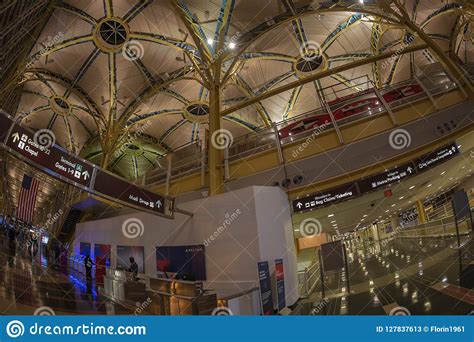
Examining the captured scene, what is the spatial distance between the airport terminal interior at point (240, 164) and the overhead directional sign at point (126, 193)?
4cm

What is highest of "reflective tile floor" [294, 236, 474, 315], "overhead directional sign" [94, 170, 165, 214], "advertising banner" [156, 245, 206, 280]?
"overhead directional sign" [94, 170, 165, 214]

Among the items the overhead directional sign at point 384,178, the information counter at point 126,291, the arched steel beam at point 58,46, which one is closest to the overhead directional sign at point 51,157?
the information counter at point 126,291

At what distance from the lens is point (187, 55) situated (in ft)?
57.6

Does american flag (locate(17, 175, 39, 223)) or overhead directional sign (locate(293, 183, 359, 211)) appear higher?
american flag (locate(17, 175, 39, 223))

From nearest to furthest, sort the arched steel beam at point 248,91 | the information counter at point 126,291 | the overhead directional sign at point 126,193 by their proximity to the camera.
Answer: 1. the overhead directional sign at point 126,193
2. the information counter at point 126,291
3. the arched steel beam at point 248,91

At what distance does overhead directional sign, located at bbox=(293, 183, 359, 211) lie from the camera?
908 cm

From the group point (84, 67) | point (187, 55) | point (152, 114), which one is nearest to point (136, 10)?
point (187, 55)

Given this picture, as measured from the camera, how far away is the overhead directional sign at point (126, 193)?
552cm

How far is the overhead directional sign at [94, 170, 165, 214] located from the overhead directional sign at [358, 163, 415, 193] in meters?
6.01

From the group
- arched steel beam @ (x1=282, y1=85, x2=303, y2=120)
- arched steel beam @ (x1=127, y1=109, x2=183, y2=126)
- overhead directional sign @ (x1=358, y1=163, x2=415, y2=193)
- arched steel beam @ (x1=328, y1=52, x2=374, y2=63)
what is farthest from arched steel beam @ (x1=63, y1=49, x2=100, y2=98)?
overhead directional sign @ (x1=358, y1=163, x2=415, y2=193)

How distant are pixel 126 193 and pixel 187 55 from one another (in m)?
13.5

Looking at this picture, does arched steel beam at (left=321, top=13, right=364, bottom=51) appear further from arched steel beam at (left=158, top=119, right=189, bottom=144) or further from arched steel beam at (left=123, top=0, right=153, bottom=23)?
arched steel beam at (left=158, top=119, right=189, bottom=144)

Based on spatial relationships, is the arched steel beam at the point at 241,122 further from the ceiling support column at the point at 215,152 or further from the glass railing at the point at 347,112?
the glass railing at the point at 347,112

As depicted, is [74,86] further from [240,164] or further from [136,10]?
[240,164]
